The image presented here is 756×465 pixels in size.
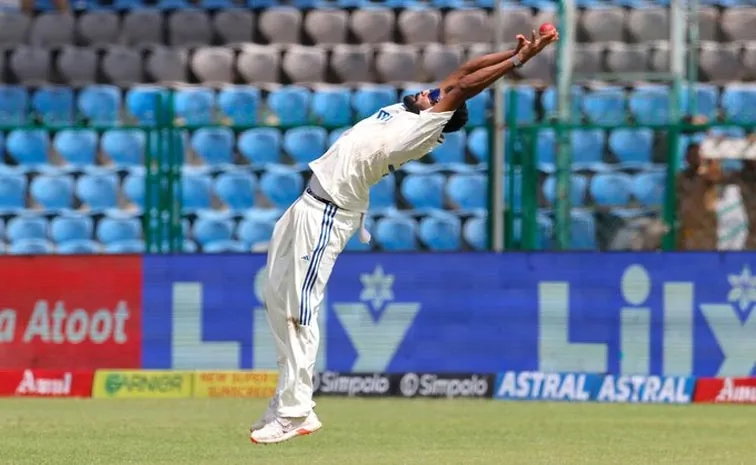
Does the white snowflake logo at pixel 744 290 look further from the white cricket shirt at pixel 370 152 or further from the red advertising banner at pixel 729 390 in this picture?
the white cricket shirt at pixel 370 152

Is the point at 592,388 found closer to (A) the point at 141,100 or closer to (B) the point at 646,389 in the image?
(B) the point at 646,389

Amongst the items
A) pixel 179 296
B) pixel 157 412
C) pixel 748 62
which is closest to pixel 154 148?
pixel 179 296

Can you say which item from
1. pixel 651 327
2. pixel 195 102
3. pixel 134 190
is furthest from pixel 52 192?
pixel 651 327

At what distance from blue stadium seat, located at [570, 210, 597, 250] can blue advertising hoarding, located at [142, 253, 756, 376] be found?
0.23m

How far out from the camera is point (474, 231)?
15.1m

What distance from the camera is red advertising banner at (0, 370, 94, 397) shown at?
14.0 metres

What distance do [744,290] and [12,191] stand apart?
7.34 metres

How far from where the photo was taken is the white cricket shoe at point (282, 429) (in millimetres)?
8648

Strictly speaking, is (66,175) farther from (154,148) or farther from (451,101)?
(451,101)

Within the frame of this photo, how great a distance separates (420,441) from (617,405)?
3719 millimetres

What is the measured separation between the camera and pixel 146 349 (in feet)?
47.4

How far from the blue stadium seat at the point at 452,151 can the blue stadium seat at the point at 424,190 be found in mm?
403

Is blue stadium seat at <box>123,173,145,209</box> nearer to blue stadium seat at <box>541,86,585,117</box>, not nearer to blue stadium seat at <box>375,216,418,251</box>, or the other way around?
blue stadium seat at <box>375,216,418,251</box>

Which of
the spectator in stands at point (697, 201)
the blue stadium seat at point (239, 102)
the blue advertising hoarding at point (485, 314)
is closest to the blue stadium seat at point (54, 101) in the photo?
the blue stadium seat at point (239, 102)
